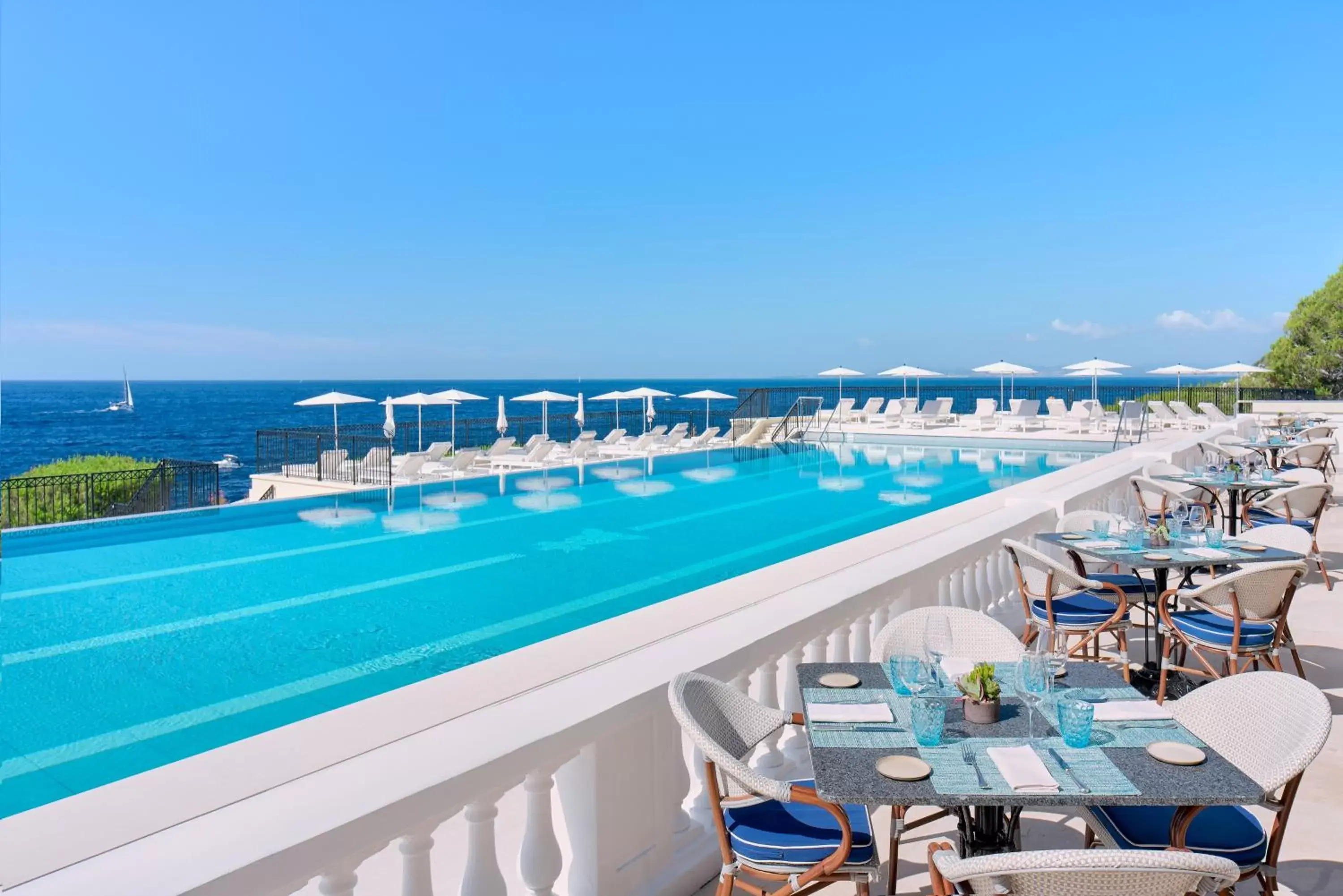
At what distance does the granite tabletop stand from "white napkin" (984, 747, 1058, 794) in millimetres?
35

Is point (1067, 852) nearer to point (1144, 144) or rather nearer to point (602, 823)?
point (602, 823)

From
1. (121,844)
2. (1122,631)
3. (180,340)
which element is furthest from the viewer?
(180,340)

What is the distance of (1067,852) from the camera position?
66.5 inches

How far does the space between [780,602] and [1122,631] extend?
2617mm

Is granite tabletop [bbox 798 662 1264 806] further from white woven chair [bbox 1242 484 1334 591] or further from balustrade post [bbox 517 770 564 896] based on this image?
white woven chair [bbox 1242 484 1334 591]

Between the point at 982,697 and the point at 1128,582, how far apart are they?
377cm

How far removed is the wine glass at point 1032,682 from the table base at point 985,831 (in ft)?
0.90

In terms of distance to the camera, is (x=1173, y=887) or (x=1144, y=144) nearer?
(x=1173, y=887)

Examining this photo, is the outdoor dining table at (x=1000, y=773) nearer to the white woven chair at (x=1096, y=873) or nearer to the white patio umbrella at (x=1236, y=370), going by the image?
the white woven chair at (x=1096, y=873)

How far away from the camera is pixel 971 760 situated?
2.31 m

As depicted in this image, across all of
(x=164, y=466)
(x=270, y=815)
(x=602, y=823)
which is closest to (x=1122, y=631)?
(x=602, y=823)

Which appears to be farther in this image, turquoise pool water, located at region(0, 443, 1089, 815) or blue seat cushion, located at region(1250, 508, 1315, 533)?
blue seat cushion, located at region(1250, 508, 1315, 533)

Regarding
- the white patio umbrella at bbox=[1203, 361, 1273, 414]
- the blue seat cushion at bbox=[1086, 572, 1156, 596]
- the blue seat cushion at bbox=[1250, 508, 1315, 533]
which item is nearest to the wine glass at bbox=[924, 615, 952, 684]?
the blue seat cushion at bbox=[1086, 572, 1156, 596]

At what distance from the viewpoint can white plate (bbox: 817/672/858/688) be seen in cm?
292
